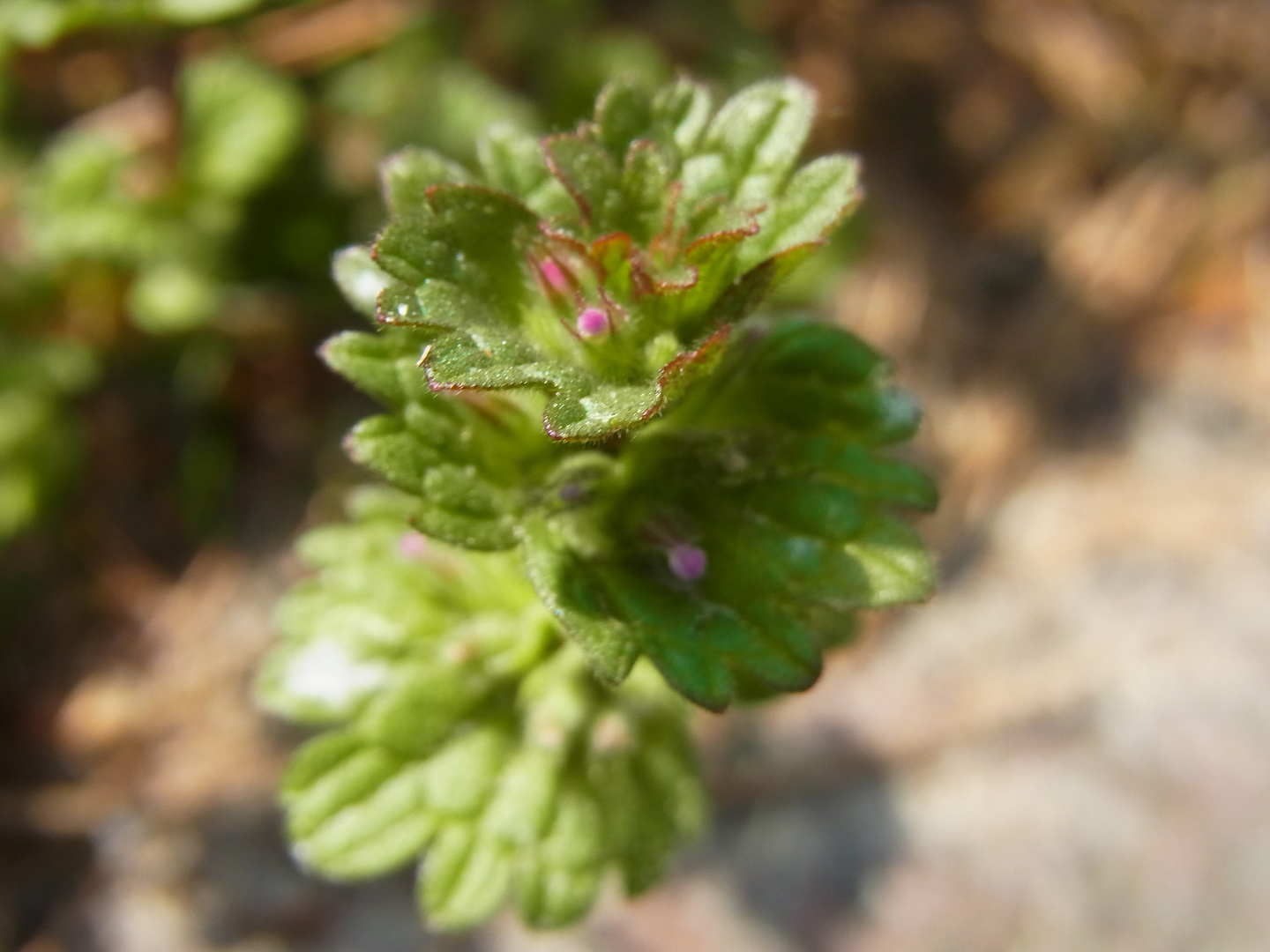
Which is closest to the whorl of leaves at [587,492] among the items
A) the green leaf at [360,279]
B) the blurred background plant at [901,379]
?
the green leaf at [360,279]

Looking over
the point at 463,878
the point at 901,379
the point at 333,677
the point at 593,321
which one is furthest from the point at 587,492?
the point at 901,379

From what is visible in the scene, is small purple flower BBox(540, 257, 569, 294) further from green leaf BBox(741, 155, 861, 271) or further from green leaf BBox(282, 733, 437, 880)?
green leaf BBox(282, 733, 437, 880)

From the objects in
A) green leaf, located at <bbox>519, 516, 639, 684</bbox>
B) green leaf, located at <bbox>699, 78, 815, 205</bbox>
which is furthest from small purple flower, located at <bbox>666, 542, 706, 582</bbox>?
green leaf, located at <bbox>699, 78, 815, 205</bbox>

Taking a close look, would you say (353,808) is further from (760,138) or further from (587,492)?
(760,138)

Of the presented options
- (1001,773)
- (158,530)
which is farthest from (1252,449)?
(158,530)

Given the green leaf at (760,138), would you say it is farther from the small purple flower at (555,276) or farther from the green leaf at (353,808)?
the green leaf at (353,808)

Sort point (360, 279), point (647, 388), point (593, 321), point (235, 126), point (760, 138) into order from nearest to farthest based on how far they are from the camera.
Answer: point (647, 388) → point (593, 321) → point (760, 138) → point (360, 279) → point (235, 126)
